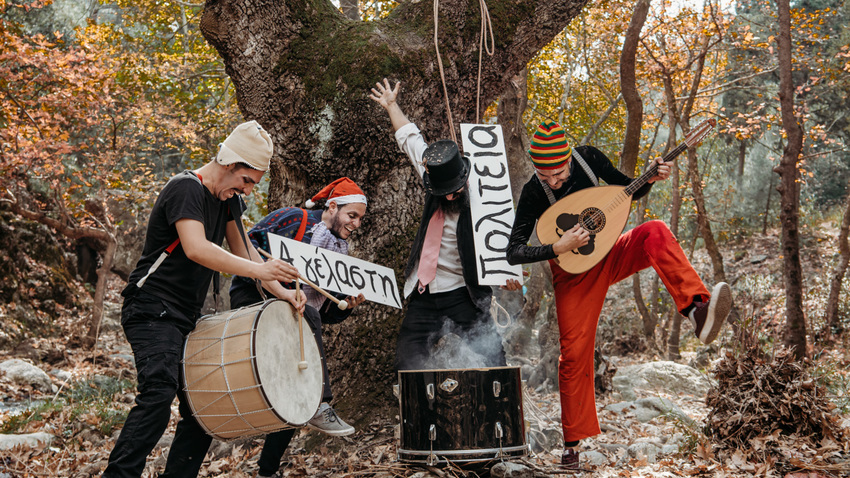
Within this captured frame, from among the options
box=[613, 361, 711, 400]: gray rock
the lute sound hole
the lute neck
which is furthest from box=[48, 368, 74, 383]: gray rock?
the lute neck

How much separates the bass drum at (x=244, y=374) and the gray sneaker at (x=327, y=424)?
0.47 m

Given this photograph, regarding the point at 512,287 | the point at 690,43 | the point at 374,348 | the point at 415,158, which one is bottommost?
the point at 374,348

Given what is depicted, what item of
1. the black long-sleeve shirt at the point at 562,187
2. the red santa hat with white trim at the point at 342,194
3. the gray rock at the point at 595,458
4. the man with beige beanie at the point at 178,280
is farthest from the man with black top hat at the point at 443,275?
the gray rock at the point at 595,458

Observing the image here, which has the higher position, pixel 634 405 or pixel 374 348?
pixel 374 348

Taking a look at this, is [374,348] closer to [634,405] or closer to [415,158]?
[415,158]

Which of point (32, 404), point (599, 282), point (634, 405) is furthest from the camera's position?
point (32, 404)

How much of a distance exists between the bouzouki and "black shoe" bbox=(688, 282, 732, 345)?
0.71 metres

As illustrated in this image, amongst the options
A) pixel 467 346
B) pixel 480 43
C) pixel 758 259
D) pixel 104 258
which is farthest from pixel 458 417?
pixel 758 259

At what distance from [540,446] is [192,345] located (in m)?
3.18

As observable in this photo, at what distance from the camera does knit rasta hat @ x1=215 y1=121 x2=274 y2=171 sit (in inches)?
135

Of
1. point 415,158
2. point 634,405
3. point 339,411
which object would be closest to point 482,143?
point 415,158

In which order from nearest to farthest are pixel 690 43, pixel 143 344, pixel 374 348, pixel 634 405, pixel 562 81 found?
pixel 143 344 → pixel 374 348 → pixel 634 405 → pixel 690 43 → pixel 562 81

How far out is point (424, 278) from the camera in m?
4.33

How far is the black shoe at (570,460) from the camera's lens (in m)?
4.11
